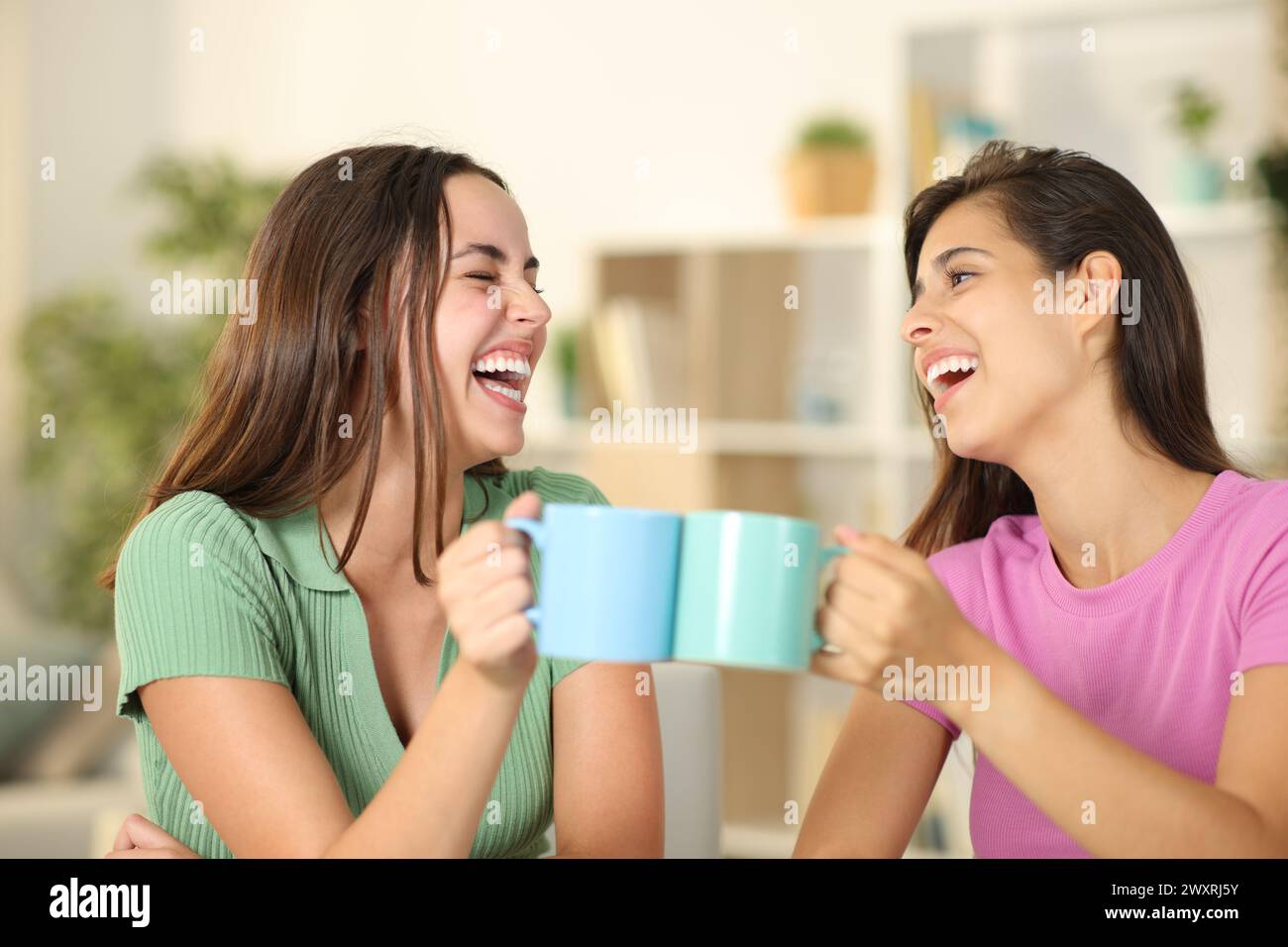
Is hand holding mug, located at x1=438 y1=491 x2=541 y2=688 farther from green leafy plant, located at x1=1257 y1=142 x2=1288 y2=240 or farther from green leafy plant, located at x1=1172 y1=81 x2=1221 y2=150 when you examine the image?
green leafy plant, located at x1=1172 y1=81 x2=1221 y2=150

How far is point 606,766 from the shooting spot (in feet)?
4.23

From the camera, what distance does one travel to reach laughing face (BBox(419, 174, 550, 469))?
4.20 ft

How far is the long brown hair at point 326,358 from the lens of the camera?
1.27 m

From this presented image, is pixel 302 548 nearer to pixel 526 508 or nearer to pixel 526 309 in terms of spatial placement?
pixel 526 309

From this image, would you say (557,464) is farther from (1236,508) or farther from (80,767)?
A: (1236,508)

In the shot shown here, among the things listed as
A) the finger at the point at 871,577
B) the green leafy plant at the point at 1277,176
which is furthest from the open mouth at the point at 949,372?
the green leafy plant at the point at 1277,176

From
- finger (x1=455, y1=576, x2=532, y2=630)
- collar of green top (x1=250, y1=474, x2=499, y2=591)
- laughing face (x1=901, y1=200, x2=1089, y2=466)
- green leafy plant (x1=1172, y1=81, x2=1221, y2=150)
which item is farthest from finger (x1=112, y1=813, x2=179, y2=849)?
green leafy plant (x1=1172, y1=81, x2=1221, y2=150)

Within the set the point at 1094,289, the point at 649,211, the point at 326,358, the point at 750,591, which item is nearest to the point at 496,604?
the point at 750,591

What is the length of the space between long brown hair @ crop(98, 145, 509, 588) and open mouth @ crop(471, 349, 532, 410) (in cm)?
6

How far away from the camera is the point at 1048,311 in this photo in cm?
133

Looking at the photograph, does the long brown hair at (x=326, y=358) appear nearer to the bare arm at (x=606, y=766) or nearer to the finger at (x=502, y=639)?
the bare arm at (x=606, y=766)

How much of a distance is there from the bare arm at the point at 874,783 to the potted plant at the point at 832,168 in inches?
97.0
